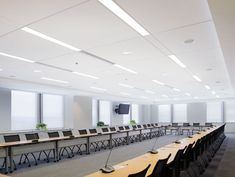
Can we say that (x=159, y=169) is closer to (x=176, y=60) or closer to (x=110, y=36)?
(x=110, y=36)

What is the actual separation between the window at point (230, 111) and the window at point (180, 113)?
3530 millimetres

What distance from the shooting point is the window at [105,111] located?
1716 cm

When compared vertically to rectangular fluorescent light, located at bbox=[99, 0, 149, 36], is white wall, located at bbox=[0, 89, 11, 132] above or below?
below

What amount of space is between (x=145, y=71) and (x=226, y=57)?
259 cm

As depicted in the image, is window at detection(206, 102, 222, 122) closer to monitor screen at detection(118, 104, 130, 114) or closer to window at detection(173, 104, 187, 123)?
window at detection(173, 104, 187, 123)

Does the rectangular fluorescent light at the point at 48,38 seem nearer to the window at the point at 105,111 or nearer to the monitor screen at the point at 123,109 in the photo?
the window at the point at 105,111

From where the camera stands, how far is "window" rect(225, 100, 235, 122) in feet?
59.8

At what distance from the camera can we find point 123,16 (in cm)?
315

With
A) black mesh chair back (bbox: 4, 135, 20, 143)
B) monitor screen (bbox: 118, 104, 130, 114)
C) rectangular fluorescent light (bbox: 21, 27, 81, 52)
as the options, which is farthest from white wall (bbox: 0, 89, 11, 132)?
monitor screen (bbox: 118, 104, 130, 114)

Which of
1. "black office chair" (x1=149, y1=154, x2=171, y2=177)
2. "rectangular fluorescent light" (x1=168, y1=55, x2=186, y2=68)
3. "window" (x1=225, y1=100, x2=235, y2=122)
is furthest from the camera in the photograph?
"window" (x1=225, y1=100, x2=235, y2=122)

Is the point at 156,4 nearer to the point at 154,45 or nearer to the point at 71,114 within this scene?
the point at 154,45

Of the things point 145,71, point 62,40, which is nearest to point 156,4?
point 62,40

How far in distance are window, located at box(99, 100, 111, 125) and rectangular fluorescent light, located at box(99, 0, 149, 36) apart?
45.1 ft

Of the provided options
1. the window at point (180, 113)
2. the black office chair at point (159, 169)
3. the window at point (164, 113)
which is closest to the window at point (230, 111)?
the window at point (180, 113)
